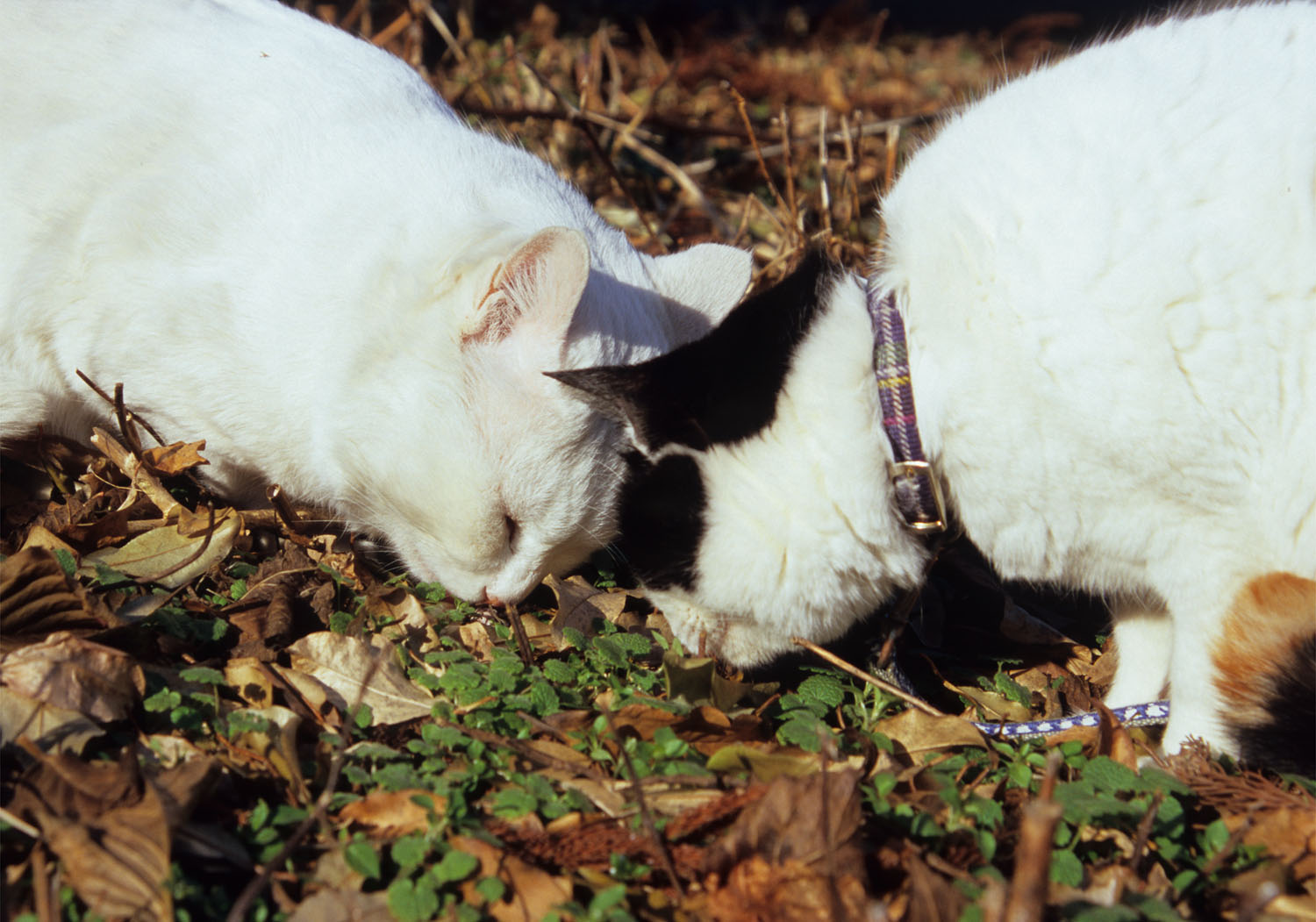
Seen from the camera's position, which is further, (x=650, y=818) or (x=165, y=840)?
(x=650, y=818)

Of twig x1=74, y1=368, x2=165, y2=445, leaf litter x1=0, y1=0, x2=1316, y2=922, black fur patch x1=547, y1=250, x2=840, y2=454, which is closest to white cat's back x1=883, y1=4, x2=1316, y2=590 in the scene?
black fur patch x1=547, y1=250, x2=840, y2=454

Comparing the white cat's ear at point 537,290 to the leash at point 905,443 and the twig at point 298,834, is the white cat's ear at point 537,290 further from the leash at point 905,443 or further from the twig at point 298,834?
the twig at point 298,834

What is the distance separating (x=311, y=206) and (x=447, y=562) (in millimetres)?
878

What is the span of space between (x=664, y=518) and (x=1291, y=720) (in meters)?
1.27

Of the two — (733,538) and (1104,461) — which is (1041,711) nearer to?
(1104,461)

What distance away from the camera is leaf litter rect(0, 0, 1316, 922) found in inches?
62.3

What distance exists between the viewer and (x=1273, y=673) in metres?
2.00

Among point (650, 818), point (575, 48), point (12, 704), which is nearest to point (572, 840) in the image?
point (650, 818)

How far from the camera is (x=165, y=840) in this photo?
1538 mm

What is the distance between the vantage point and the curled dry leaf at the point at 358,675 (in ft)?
6.73

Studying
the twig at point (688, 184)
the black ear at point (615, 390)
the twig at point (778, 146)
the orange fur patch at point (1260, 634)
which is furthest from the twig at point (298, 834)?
the twig at point (778, 146)

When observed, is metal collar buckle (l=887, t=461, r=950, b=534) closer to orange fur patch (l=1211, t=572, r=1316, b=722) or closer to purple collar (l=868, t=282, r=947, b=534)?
purple collar (l=868, t=282, r=947, b=534)

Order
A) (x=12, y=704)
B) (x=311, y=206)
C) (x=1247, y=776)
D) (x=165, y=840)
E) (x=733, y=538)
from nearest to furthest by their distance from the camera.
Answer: (x=165, y=840) → (x=12, y=704) → (x=1247, y=776) → (x=733, y=538) → (x=311, y=206)

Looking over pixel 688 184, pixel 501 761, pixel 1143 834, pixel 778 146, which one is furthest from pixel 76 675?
pixel 778 146
